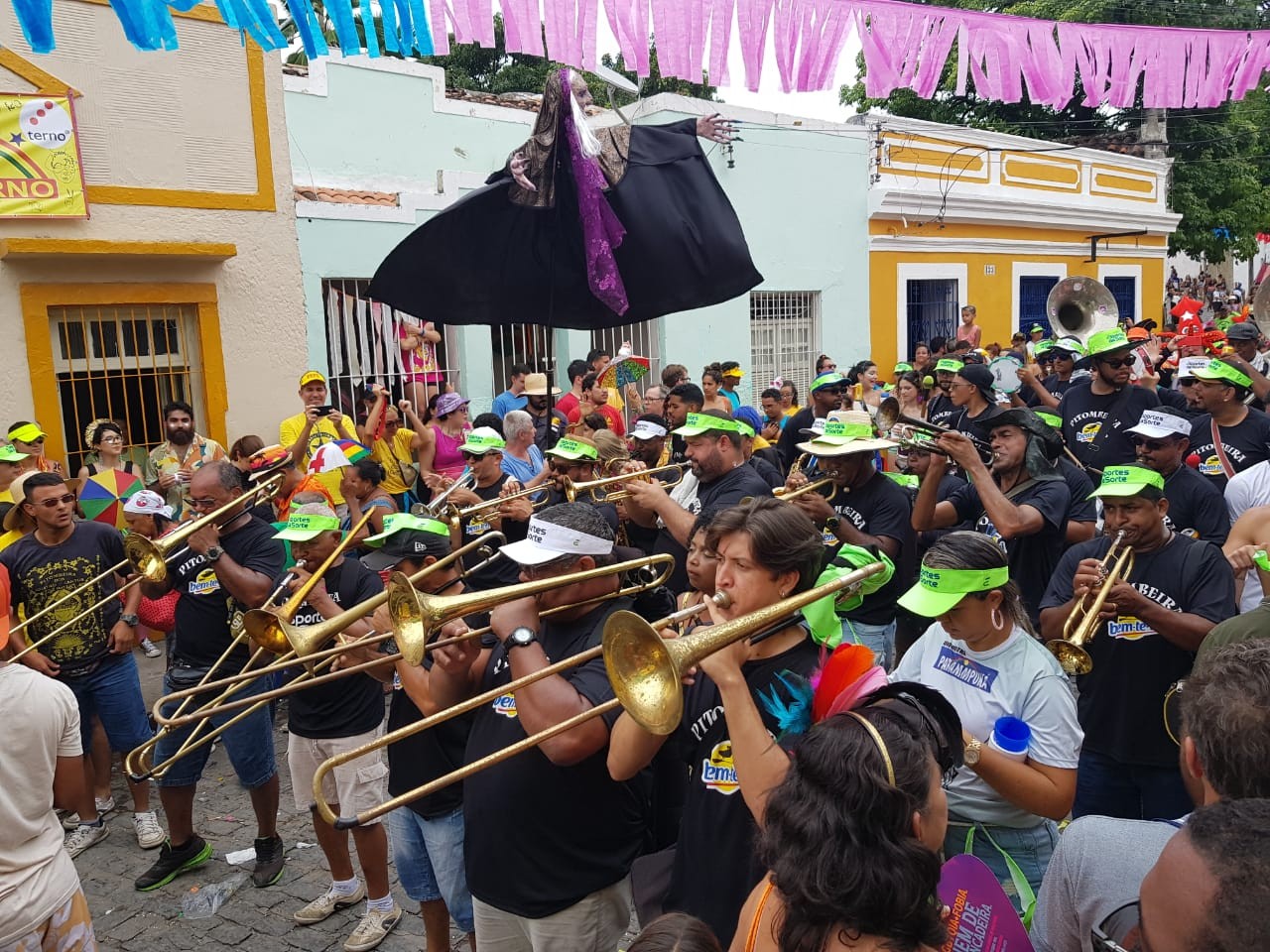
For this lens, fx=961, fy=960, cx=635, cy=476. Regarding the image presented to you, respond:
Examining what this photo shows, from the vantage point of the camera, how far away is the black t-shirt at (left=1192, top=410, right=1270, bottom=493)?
18.6 ft

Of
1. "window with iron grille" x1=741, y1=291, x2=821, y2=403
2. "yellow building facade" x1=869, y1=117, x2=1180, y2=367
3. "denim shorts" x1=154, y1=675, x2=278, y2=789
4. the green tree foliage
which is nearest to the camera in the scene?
"denim shorts" x1=154, y1=675, x2=278, y2=789

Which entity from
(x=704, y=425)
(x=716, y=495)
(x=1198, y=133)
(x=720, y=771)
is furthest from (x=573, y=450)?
(x=1198, y=133)

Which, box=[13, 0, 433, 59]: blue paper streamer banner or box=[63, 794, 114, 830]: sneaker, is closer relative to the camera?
box=[63, 794, 114, 830]: sneaker

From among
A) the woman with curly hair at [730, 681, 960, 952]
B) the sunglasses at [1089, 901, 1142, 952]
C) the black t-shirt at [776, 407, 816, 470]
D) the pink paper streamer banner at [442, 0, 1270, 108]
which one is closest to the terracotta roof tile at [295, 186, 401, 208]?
the pink paper streamer banner at [442, 0, 1270, 108]

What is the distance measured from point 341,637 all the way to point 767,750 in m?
2.37

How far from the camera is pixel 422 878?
12.6 feet

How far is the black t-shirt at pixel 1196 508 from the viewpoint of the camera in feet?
14.6

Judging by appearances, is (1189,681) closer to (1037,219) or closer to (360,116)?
(360,116)

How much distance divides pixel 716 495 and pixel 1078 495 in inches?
75.2


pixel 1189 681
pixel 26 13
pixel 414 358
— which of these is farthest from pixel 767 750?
pixel 414 358

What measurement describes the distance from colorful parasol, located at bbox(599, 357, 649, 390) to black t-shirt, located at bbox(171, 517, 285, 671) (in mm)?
6293

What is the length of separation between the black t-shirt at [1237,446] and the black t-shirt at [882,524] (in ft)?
6.76

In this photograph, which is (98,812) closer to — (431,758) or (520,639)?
(431,758)

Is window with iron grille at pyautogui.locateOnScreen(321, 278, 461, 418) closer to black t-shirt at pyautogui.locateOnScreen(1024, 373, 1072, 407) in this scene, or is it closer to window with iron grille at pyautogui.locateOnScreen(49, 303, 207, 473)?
window with iron grille at pyautogui.locateOnScreen(49, 303, 207, 473)
